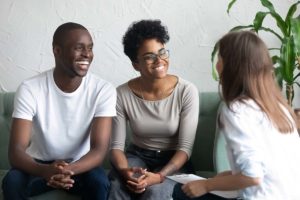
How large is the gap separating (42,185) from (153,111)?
1.85 ft

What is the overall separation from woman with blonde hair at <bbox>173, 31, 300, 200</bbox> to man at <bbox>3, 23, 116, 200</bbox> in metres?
0.66

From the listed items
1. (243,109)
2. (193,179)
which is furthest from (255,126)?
(193,179)

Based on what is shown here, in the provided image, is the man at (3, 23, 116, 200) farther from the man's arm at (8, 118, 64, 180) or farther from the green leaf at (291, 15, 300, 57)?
the green leaf at (291, 15, 300, 57)

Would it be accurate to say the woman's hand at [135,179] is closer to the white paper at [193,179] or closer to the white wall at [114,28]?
the white paper at [193,179]

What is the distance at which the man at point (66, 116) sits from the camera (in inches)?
72.1

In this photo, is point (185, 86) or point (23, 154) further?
point (185, 86)

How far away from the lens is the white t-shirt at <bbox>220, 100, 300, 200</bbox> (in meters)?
1.28

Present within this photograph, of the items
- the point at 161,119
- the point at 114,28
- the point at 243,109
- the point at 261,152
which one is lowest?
the point at 161,119

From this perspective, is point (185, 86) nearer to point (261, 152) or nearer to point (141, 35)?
point (141, 35)

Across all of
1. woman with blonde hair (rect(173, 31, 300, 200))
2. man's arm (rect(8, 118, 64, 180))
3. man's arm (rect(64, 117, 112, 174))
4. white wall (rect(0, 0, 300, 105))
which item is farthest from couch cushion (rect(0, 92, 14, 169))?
woman with blonde hair (rect(173, 31, 300, 200))

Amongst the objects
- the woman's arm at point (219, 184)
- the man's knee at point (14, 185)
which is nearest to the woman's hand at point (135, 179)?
the woman's arm at point (219, 184)

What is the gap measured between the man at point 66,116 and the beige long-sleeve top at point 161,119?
96 mm

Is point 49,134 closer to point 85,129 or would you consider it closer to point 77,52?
point 85,129

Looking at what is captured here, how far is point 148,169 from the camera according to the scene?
6.51 ft
